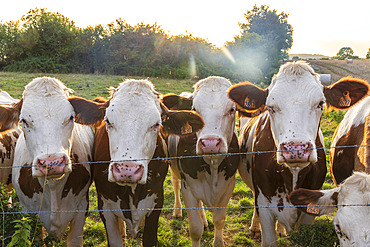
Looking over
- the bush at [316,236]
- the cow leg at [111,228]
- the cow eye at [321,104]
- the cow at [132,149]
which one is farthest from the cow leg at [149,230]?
the cow eye at [321,104]

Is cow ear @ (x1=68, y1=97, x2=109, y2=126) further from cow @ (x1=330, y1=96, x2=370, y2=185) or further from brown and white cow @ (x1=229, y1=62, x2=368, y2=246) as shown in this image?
cow @ (x1=330, y1=96, x2=370, y2=185)

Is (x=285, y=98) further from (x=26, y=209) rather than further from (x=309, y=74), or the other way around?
(x=26, y=209)

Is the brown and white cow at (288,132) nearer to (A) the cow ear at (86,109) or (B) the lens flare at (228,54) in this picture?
(A) the cow ear at (86,109)

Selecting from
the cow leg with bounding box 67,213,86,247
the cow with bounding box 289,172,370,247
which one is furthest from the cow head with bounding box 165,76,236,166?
the cow leg with bounding box 67,213,86,247

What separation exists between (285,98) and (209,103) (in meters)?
1.11

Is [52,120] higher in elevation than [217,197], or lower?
higher

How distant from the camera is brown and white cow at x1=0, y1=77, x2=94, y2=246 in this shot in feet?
11.4

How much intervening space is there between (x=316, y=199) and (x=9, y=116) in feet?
11.2

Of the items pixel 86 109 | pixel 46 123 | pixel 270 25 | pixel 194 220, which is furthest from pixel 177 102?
pixel 270 25

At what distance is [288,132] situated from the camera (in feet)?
11.2

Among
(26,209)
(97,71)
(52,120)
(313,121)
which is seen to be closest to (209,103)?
(313,121)

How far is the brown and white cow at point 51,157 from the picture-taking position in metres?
3.48

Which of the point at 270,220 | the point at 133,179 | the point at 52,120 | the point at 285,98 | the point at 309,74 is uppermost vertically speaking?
the point at 309,74

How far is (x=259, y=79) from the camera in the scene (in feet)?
98.8
